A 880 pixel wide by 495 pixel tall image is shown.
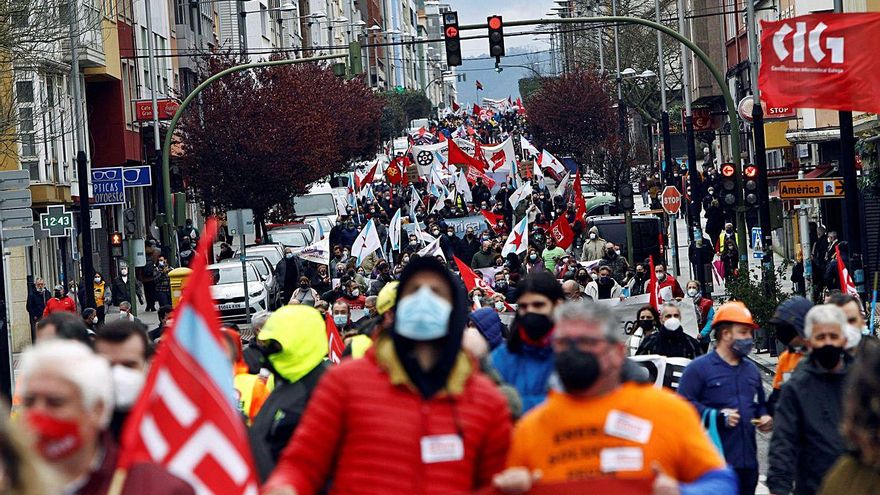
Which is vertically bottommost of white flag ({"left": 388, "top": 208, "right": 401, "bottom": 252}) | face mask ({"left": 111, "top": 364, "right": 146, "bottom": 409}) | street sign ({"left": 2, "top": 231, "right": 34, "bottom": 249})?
face mask ({"left": 111, "top": 364, "right": 146, "bottom": 409})

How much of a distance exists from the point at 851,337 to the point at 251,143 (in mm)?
49335

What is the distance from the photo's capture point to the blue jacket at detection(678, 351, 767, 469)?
9.87 metres

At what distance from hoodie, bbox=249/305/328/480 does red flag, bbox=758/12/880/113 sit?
11723 millimetres

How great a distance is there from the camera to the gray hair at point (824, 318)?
810 cm

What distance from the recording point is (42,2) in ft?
99.9

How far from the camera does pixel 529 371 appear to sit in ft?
24.8

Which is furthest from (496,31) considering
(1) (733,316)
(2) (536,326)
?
(2) (536,326)

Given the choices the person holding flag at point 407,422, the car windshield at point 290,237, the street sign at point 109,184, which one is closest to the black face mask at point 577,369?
the person holding flag at point 407,422

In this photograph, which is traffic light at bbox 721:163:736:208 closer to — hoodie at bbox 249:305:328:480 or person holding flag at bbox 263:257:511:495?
hoodie at bbox 249:305:328:480

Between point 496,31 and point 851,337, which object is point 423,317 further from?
point 496,31

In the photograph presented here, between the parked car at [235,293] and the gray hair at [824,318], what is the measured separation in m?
28.0

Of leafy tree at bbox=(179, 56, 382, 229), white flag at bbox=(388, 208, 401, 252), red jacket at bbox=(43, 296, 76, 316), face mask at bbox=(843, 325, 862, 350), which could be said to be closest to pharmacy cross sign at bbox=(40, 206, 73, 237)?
red jacket at bbox=(43, 296, 76, 316)

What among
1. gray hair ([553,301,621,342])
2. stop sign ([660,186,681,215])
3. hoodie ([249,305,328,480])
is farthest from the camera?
stop sign ([660,186,681,215])

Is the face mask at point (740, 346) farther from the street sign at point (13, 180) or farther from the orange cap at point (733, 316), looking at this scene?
the street sign at point (13, 180)
